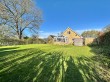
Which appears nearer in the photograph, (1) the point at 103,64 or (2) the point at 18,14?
(1) the point at 103,64

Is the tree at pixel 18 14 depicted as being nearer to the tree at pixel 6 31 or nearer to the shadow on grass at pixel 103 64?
the tree at pixel 6 31

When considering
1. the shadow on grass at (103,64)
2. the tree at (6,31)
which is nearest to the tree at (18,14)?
the tree at (6,31)

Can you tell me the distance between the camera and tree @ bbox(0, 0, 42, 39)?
34312 millimetres

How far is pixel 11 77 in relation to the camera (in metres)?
5.03

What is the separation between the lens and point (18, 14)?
35.9 metres

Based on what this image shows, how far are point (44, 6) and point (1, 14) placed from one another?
11.9 m

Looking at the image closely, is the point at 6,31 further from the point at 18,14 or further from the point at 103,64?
the point at 103,64

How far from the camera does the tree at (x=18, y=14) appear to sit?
34.3 metres

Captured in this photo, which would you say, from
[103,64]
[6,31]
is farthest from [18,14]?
[103,64]

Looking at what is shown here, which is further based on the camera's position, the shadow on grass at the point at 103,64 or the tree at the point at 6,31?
the tree at the point at 6,31

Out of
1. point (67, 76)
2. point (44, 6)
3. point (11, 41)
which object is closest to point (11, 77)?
point (67, 76)

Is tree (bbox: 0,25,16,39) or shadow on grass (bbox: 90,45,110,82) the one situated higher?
tree (bbox: 0,25,16,39)

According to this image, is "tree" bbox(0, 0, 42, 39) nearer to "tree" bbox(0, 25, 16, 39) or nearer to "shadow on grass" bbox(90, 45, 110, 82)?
"tree" bbox(0, 25, 16, 39)

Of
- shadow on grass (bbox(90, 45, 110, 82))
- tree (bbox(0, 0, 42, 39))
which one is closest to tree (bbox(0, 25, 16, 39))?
tree (bbox(0, 0, 42, 39))
